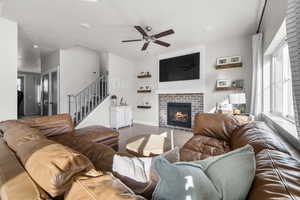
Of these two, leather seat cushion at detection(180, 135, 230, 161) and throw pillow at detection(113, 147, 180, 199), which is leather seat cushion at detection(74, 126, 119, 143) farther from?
throw pillow at detection(113, 147, 180, 199)

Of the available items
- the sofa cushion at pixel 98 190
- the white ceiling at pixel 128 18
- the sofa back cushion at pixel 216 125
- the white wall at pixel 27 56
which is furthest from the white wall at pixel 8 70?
the sofa back cushion at pixel 216 125

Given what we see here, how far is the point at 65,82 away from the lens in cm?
518

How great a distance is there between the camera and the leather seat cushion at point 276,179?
59 cm

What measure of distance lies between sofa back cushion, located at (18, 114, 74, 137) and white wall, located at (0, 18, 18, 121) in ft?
5.25

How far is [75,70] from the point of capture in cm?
546

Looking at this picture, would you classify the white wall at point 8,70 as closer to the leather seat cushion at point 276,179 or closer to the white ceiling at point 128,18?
the white ceiling at point 128,18

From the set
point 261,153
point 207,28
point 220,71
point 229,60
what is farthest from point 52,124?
point 229,60

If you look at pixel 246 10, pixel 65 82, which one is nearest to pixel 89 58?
pixel 65 82

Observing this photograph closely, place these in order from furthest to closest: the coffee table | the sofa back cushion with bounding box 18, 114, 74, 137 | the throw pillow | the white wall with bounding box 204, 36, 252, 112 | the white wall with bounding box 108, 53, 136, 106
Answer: the white wall with bounding box 108, 53, 136, 106, the white wall with bounding box 204, 36, 252, 112, the sofa back cushion with bounding box 18, 114, 74, 137, the coffee table, the throw pillow

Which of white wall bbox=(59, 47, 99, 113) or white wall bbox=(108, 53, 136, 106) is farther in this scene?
white wall bbox=(108, 53, 136, 106)

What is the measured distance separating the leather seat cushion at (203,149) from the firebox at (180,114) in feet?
9.25

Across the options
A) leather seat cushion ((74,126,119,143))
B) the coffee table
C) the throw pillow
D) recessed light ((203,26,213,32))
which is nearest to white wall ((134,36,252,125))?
A: recessed light ((203,26,213,32))

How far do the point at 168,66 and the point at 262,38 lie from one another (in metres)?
2.78

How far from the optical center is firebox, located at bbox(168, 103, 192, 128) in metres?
4.99
